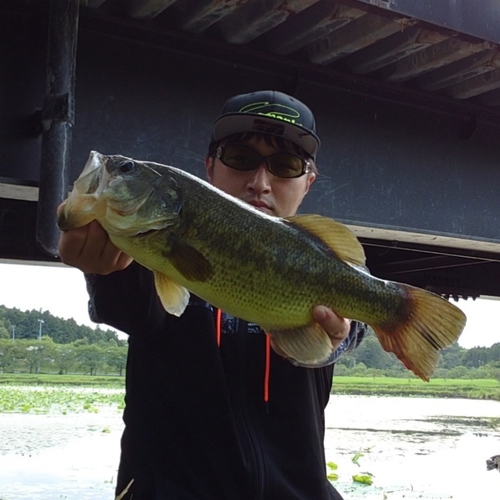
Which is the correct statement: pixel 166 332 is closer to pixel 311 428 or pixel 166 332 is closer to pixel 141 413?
pixel 141 413

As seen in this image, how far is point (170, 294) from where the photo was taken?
225 cm

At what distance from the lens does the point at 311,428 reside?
2.80 m

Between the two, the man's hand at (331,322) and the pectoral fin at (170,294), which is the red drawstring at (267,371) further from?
the pectoral fin at (170,294)

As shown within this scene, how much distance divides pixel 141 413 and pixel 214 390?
29 centimetres

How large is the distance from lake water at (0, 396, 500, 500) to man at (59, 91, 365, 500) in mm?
4344

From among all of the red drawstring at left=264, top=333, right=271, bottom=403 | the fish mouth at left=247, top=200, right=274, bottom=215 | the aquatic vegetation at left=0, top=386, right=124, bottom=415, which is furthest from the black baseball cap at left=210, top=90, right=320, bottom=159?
the aquatic vegetation at left=0, top=386, right=124, bottom=415

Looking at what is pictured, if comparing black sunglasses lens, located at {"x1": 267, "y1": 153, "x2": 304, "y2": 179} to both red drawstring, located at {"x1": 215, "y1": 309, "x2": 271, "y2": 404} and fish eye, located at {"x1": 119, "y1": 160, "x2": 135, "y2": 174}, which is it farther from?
fish eye, located at {"x1": 119, "y1": 160, "x2": 135, "y2": 174}

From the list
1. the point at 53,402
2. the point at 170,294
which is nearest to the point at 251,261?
the point at 170,294

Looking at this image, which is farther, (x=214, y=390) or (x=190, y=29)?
(x=190, y=29)

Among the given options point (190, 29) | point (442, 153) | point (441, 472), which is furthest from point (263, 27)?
point (441, 472)

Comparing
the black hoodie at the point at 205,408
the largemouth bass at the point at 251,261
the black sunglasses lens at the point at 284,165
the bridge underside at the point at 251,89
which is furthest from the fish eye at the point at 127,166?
the bridge underside at the point at 251,89

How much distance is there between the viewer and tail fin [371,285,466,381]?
2.46 meters

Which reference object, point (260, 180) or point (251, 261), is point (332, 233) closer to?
point (251, 261)

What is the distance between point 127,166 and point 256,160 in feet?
3.11
